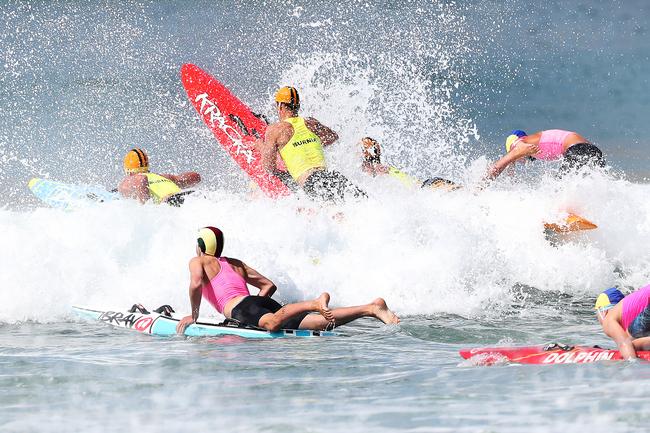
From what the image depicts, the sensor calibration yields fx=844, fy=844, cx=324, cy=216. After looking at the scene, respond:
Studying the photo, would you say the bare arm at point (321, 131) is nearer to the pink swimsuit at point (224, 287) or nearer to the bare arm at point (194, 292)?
the pink swimsuit at point (224, 287)

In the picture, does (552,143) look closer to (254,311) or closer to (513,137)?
(513,137)

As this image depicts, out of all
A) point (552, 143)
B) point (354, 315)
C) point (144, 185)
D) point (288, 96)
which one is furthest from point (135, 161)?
point (354, 315)

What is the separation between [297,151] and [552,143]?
359 centimetres

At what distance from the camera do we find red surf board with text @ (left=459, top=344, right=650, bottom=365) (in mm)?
6164

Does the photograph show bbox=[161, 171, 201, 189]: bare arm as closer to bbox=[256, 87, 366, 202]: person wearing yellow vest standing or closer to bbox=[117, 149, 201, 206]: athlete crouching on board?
bbox=[117, 149, 201, 206]: athlete crouching on board

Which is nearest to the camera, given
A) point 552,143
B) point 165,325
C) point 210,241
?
point 210,241

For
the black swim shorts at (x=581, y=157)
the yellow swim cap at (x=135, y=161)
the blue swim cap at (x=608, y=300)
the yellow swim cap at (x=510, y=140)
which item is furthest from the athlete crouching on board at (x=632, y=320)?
the yellow swim cap at (x=135, y=161)

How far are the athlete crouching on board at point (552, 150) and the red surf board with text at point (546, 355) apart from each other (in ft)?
16.9

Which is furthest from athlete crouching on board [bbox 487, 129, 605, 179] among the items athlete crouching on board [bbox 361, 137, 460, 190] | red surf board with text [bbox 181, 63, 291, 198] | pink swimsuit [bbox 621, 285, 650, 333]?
pink swimsuit [bbox 621, 285, 650, 333]

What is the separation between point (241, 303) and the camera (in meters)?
7.94

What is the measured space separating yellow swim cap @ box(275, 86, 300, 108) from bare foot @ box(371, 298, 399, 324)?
12.5ft

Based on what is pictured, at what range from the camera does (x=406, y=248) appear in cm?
1072

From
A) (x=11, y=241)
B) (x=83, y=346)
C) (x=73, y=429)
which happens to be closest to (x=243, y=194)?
(x=11, y=241)

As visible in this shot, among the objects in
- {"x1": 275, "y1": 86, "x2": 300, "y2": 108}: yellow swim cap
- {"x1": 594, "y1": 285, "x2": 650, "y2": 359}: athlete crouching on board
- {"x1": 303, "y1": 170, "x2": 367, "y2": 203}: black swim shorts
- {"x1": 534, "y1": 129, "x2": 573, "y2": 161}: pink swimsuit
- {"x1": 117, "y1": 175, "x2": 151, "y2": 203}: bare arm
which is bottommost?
{"x1": 594, "y1": 285, "x2": 650, "y2": 359}: athlete crouching on board
